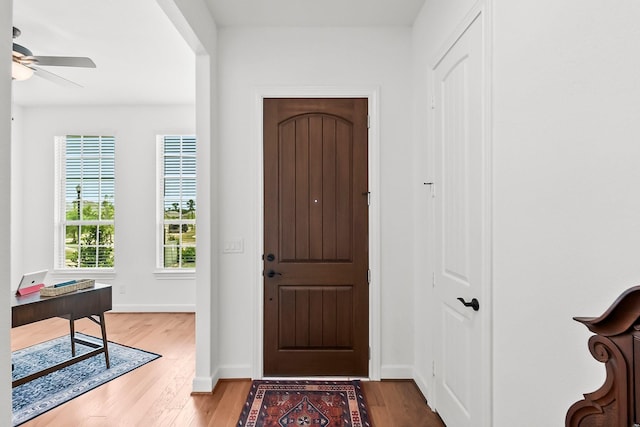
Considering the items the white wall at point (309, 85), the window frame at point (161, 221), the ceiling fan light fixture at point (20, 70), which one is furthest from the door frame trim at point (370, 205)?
the window frame at point (161, 221)

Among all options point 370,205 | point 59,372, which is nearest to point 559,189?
point 370,205

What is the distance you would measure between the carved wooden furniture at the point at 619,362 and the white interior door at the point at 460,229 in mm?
964

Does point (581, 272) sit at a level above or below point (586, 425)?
above

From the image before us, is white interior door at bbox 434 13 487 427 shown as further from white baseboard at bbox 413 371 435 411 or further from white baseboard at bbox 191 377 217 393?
white baseboard at bbox 191 377 217 393

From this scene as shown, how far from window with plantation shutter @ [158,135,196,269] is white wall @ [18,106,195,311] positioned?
0.12m

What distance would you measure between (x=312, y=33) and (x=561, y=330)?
2.69m

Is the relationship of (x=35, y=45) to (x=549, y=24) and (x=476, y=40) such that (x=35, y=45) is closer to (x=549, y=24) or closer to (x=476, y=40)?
(x=476, y=40)

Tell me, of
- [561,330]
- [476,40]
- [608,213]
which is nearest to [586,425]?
[561,330]

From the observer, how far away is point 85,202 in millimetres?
5301

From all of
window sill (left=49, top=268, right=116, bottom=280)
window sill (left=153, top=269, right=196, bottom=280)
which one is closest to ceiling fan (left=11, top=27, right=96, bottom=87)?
window sill (left=153, top=269, right=196, bottom=280)

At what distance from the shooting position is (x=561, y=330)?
4.05 ft

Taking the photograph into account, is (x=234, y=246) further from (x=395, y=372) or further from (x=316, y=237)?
(x=395, y=372)

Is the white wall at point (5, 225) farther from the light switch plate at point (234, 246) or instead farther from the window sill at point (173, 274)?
the window sill at point (173, 274)

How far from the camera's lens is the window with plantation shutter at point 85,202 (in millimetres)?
5273
